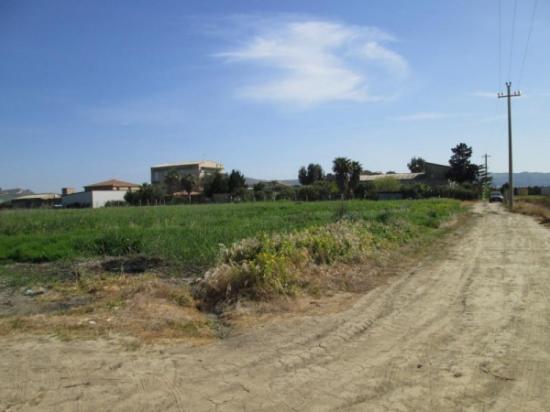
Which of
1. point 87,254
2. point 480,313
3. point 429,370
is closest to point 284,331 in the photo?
point 429,370

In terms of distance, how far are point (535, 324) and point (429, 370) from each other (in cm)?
269

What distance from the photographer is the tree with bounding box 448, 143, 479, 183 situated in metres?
87.0

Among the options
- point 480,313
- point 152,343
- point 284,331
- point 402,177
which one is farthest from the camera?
point 402,177

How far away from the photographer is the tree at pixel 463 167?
3425 inches

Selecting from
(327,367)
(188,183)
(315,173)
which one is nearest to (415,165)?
(315,173)

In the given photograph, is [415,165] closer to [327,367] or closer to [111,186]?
[111,186]

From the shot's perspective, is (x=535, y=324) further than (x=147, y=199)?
No

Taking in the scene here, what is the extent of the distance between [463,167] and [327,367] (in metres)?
89.7

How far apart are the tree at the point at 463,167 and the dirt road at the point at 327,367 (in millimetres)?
85376

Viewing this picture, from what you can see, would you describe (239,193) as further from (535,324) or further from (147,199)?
(535,324)

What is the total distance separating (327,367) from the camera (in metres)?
5.12

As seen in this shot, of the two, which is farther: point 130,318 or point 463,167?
point 463,167

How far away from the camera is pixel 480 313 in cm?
736

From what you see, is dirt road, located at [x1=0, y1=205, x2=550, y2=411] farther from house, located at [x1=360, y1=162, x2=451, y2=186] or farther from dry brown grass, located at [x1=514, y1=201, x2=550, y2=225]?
house, located at [x1=360, y1=162, x2=451, y2=186]
